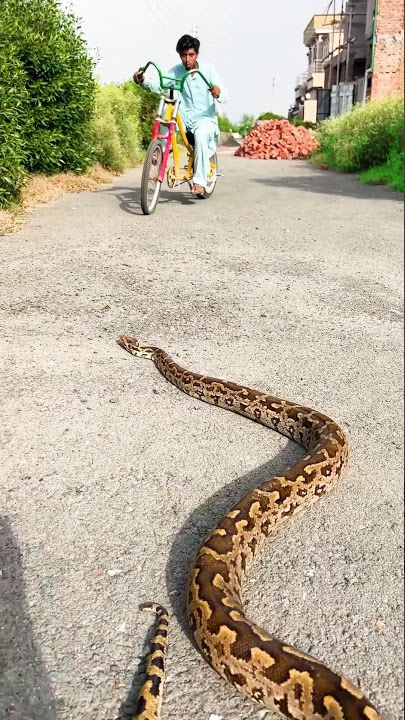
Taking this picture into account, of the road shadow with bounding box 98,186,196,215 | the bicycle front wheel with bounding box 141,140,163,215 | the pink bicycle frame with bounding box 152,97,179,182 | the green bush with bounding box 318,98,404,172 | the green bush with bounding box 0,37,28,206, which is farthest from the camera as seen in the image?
the green bush with bounding box 318,98,404,172

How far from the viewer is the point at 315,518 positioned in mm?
3736

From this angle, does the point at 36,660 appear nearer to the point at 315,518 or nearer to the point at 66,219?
the point at 315,518

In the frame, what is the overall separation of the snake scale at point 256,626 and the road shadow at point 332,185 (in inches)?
397

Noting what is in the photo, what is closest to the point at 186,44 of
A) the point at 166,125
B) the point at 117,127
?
the point at 166,125

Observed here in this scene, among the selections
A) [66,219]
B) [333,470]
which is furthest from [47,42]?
[333,470]

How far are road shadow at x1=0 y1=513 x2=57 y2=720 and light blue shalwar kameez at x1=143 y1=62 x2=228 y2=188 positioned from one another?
9.29 m

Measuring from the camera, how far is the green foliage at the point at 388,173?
15.1m

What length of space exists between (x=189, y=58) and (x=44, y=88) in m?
3.07

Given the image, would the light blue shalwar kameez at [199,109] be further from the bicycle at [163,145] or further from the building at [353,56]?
the building at [353,56]

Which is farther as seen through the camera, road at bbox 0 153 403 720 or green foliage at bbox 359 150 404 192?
green foliage at bbox 359 150 404 192

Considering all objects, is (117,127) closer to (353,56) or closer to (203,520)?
(353,56)

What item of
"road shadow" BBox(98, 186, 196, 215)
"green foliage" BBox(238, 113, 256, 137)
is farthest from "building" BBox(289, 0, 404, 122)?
"road shadow" BBox(98, 186, 196, 215)

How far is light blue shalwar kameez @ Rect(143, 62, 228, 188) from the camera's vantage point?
1096cm

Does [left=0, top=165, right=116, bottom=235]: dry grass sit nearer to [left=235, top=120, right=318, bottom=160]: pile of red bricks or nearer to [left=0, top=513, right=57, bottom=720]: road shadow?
[left=0, top=513, right=57, bottom=720]: road shadow
